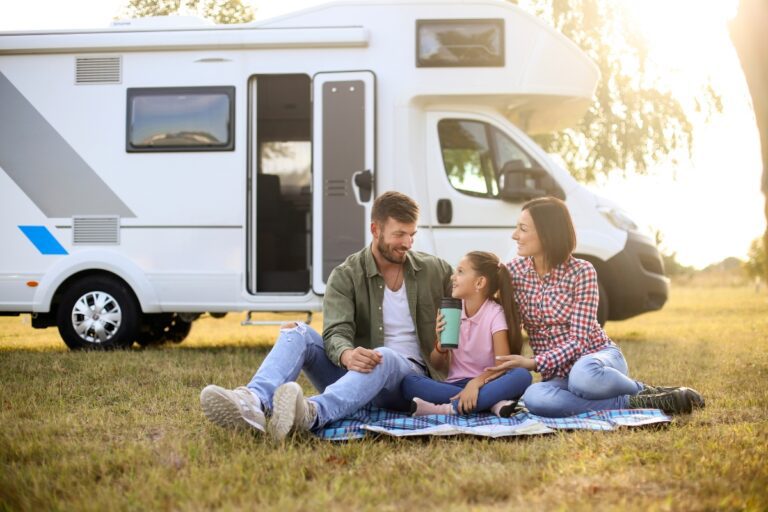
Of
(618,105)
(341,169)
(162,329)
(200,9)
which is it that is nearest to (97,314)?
(162,329)

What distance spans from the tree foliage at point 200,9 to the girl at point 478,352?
908 centimetres

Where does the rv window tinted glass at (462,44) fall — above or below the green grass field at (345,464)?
above

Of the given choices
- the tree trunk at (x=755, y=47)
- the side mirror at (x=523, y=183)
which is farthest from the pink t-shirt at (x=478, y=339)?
the side mirror at (x=523, y=183)

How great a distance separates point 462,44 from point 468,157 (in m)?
0.92

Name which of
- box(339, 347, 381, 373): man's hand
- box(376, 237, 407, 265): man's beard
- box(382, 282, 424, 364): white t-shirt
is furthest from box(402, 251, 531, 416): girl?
box(339, 347, 381, 373): man's hand

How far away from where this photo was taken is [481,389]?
14.6 ft

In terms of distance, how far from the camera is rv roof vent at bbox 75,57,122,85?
823cm

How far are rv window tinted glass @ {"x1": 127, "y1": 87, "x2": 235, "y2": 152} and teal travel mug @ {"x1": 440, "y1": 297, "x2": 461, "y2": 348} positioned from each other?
4.38 metres

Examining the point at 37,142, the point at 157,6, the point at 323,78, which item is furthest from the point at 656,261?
the point at 157,6

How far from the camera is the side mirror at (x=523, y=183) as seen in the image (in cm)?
798

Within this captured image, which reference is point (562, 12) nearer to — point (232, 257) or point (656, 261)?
point (656, 261)

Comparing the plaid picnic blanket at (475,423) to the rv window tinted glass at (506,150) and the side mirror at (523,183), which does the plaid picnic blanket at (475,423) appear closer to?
the side mirror at (523,183)

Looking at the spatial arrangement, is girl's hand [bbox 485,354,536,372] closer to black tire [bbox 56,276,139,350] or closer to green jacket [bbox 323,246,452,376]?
green jacket [bbox 323,246,452,376]

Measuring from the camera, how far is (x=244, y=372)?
6.75 metres
